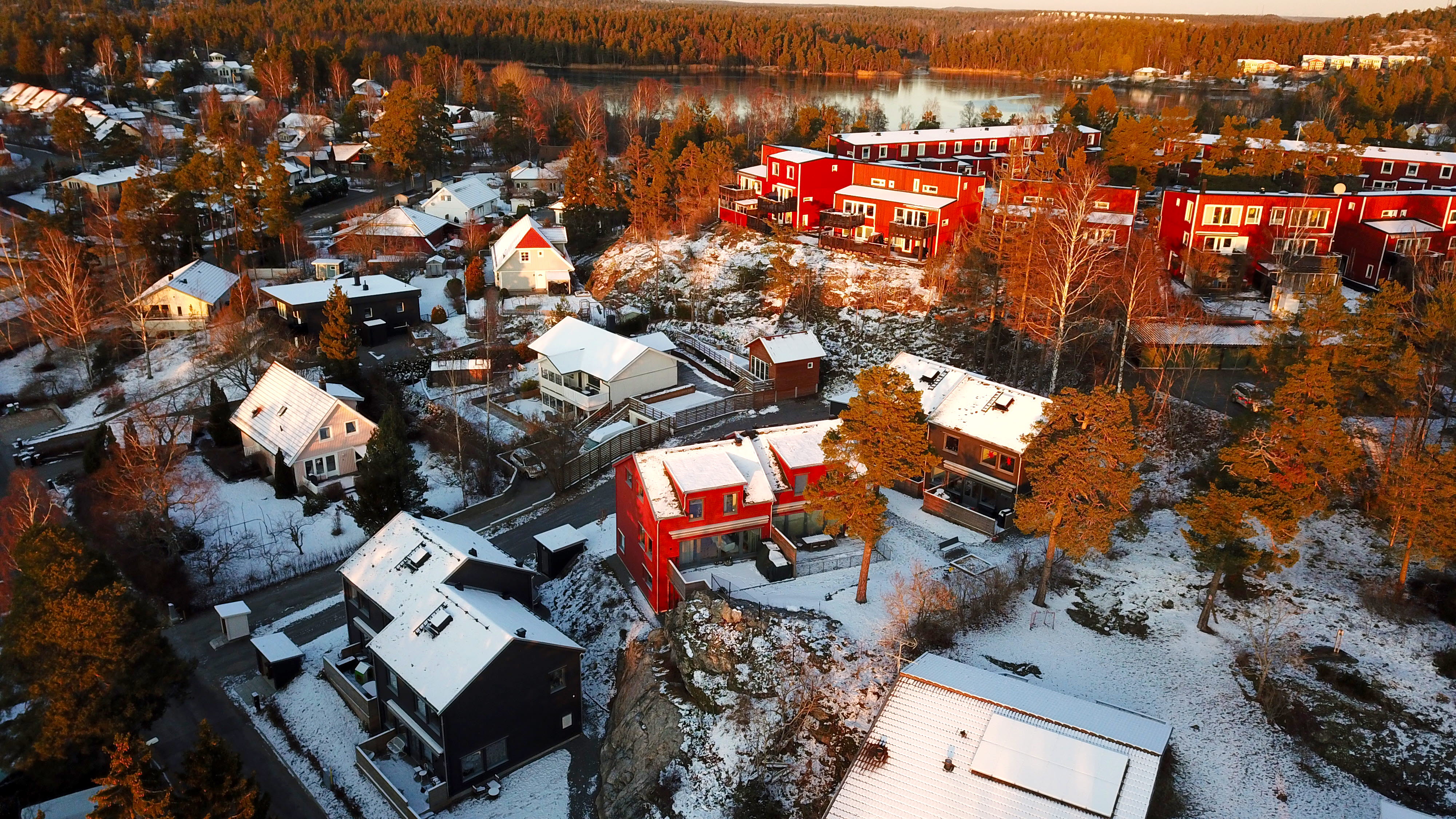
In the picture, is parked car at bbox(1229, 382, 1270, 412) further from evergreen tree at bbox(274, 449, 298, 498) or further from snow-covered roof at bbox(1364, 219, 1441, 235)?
evergreen tree at bbox(274, 449, 298, 498)

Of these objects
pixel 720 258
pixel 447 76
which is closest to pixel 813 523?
pixel 720 258

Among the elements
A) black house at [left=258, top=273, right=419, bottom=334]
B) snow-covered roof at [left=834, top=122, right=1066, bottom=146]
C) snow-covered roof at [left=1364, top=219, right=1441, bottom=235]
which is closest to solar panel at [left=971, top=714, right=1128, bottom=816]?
snow-covered roof at [left=1364, top=219, right=1441, bottom=235]

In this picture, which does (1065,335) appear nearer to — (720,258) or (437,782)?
(720,258)

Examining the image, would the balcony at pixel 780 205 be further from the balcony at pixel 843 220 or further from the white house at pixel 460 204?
the white house at pixel 460 204

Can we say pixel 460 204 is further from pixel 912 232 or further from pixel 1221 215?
pixel 1221 215

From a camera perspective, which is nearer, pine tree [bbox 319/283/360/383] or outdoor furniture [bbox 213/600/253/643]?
outdoor furniture [bbox 213/600/253/643]

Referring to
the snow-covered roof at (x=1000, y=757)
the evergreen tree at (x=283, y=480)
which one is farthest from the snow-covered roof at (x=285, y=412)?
the snow-covered roof at (x=1000, y=757)

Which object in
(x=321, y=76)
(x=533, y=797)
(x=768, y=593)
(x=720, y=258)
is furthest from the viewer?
(x=321, y=76)
